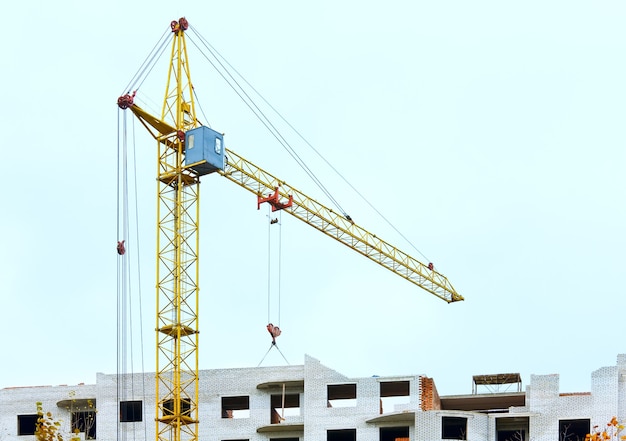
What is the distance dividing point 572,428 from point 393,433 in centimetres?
1016

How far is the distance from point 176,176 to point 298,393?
51.1 feet

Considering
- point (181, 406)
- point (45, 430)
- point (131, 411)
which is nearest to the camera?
point (45, 430)

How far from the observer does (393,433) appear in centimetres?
7144

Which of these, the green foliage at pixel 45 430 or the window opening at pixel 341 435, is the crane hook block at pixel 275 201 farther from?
the green foliage at pixel 45 430

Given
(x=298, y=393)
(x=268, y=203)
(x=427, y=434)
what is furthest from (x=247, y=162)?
(x=427, y=434)

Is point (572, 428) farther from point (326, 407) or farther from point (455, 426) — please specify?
point (326, 407)

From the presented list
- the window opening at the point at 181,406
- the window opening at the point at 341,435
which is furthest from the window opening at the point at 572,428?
the window opening at the point at 181,406

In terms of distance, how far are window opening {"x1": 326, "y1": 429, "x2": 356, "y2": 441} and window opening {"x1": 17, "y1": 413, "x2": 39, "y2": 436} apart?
60.9ft

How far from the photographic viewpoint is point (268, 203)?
83438mm

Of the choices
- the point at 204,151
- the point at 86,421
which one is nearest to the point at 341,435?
the point at 86,421

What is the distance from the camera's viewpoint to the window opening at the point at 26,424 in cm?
7671

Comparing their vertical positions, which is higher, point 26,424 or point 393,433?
point 26,424

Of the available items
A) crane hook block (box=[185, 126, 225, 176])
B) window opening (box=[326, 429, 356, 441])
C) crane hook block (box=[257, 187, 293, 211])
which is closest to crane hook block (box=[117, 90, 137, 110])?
crane hook block (box=[185, 126, 225, 176])

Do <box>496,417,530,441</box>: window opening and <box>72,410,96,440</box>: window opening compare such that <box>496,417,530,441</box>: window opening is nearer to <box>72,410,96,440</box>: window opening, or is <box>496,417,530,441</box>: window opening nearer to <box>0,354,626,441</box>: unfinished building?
<box>0,354,626,441</box>: unfinished building
